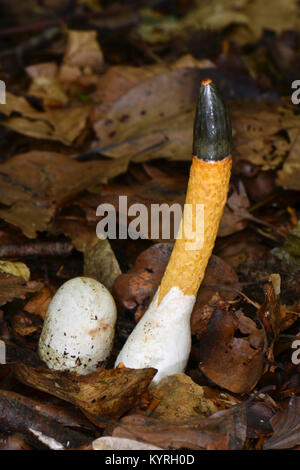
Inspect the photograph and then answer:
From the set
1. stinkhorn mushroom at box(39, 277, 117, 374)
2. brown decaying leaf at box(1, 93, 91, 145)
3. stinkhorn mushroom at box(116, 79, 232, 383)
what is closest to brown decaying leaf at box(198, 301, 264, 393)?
stinkhorn mushroom at box(116, 79, 232, 383)

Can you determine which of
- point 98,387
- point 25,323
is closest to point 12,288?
point 25,323

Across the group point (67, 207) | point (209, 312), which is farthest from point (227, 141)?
point (67, 207)

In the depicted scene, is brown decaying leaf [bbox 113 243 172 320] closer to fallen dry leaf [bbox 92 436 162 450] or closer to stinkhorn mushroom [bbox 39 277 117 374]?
stinkhorn mushroom [bbox 39 277 117 374]

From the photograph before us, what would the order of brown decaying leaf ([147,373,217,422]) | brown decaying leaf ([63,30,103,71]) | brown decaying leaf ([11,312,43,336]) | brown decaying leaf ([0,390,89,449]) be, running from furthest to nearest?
brown decaying leaf ([63,30,103,71]), brown decaying leaf ([11,312,43,336]), brown decaying leaf ([147,373,217,422]), brown decaying leaf ([0,390,89,449])

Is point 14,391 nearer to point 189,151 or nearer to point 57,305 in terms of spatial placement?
point 57,305

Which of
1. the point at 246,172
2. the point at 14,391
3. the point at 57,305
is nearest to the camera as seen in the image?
the point at 14,391
